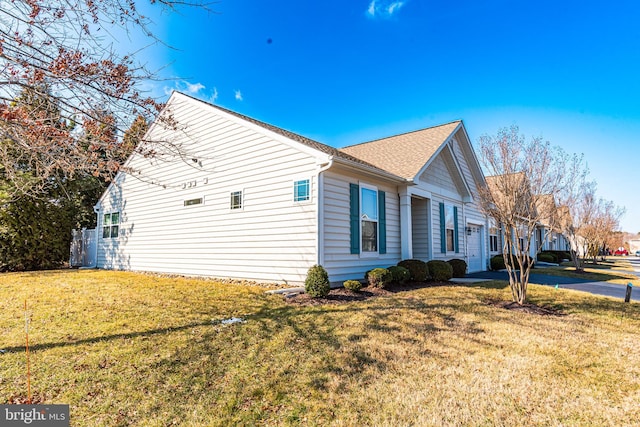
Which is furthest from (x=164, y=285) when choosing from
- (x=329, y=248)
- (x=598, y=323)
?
(x=598, y=323)

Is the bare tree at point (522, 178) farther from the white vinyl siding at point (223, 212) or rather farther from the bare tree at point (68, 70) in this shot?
the bare tree at point (68, 70)

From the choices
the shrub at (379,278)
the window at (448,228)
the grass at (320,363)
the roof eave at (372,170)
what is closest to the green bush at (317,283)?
the grass at (320,363)

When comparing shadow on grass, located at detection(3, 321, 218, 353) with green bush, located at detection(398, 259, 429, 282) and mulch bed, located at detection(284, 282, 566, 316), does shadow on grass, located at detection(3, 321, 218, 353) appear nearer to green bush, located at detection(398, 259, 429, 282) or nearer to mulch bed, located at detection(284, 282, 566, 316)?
mulch bed, located at detection(284, 282, 566, 316)

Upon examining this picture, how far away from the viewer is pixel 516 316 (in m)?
6.29

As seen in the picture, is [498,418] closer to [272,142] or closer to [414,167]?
[272,142]

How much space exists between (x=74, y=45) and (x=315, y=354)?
4.88 m

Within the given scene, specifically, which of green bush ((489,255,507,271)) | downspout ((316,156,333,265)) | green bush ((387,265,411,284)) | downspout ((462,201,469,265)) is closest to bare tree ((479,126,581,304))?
green bush ((387,265,411,284))

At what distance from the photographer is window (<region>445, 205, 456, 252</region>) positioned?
1359cm

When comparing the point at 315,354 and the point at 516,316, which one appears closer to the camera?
the point at 315,354

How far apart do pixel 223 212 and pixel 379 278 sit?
5.25 m

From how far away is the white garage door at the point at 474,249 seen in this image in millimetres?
15430

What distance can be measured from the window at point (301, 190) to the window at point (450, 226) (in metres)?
7.46

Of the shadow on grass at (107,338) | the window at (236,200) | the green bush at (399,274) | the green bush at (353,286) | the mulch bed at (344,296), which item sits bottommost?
the shadow on grass at (107,338)

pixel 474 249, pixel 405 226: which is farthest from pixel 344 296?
pixel 474 249
